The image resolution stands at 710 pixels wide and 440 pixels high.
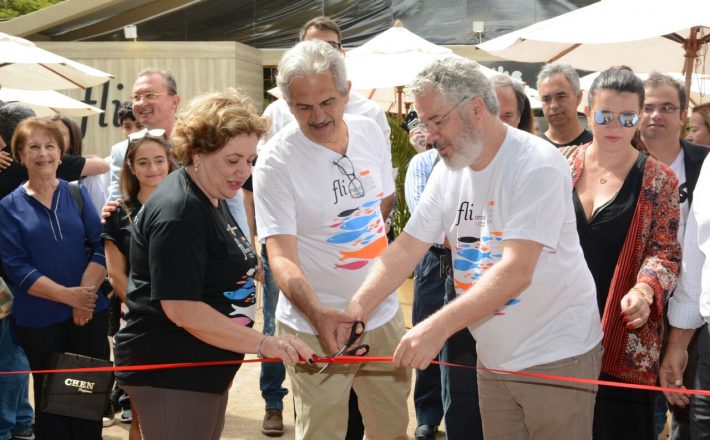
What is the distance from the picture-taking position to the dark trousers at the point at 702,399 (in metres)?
3.25

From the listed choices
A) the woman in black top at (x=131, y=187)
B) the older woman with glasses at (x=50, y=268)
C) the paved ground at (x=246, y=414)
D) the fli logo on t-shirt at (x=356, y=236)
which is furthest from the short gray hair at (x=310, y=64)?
the paved ground at (x=246, y=414)

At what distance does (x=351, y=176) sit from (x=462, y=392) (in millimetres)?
1290

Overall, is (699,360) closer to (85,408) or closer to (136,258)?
(136,258)

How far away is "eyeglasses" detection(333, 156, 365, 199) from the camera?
3850mm

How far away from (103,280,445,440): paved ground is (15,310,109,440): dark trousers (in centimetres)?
74

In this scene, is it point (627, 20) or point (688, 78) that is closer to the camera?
point (627, 20)

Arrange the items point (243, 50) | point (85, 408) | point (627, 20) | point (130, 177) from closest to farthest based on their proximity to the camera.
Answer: point (85, 408)
point (130, 177)
point (627, 20)
point (243, 50)

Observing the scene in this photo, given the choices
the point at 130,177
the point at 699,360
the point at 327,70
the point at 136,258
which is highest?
the point at 327,70

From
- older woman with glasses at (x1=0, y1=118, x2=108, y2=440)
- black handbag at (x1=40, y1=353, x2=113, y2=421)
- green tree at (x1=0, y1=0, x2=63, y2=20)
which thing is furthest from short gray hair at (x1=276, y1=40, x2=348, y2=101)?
green tree at (x1=0, y1=0, x2=63, y2=20)

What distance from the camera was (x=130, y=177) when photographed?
15.5 feet

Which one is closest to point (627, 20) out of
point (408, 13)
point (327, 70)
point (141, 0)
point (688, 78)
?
point (688, 78)

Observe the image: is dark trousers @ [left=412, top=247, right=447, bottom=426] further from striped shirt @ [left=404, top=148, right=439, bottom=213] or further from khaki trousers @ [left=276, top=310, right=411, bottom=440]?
khaki trousers @ [left=276, top=310, right=411, bottom=440]

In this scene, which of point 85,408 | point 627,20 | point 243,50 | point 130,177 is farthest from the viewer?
point 243,50

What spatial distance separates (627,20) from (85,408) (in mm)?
4273
